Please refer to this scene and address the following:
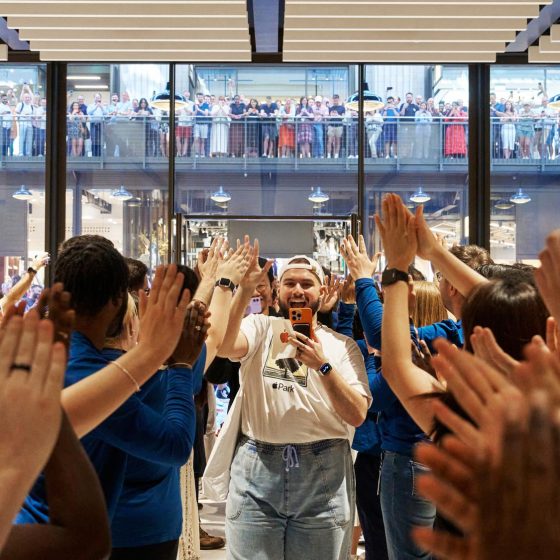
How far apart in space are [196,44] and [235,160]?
5.52 feet

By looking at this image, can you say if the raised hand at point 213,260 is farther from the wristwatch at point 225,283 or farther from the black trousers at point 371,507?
the black trousers at point 371,507

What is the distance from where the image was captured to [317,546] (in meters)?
2.37

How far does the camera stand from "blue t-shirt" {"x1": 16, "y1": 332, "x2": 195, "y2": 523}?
4.48 ft

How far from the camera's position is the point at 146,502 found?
1.69 m

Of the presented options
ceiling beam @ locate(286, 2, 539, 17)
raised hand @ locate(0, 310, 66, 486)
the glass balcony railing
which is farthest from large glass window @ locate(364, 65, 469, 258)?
raised hand @ locate(0, 310, 66, 486)

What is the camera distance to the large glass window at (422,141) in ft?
24.0

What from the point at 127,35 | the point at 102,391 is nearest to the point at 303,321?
the point at 102,391

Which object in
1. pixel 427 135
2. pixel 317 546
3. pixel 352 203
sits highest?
pixel 427 135

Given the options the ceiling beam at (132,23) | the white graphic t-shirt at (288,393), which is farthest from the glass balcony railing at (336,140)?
the white graphic t-shirt at (288,393)

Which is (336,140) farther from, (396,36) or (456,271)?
(456,271)

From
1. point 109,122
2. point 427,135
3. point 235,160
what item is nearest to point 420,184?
point 427,135

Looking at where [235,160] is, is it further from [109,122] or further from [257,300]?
[257,300]

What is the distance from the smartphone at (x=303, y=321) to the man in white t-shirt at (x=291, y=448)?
0.05 metres

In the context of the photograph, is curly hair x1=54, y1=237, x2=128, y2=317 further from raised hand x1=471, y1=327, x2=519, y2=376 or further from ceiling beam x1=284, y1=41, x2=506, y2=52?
ceiling beam x1=284, y1=41, x2=506, y2=52
